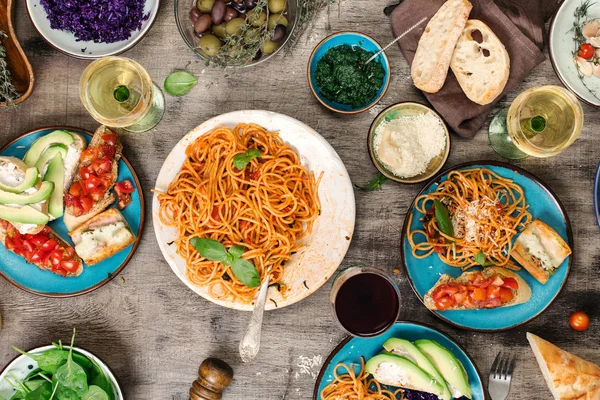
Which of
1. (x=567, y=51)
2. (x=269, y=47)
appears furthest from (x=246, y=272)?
(x=567, y=51)

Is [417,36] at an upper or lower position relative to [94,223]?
upper

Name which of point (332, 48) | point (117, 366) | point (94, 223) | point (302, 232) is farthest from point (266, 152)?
point (117, 366)

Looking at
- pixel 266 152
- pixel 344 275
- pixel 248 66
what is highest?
pixel 248 66

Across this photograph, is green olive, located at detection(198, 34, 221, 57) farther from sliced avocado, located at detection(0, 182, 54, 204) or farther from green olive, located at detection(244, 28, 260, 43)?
sliced avocado, located at detection(0, 182, 54, 204)

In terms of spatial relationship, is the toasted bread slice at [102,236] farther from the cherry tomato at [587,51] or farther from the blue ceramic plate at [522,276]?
the cherry tomato at [587,51]

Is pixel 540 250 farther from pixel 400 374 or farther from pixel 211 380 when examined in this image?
pixel 211 380

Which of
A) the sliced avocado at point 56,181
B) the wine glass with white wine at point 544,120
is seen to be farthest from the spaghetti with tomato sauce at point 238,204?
the wine glass with white wine at point 544,120

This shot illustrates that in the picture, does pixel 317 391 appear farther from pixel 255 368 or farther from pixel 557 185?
pixel 557 185
